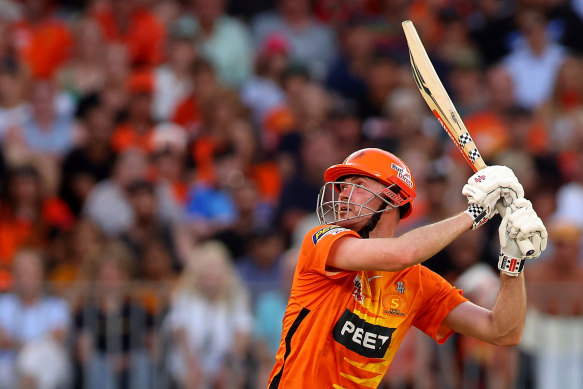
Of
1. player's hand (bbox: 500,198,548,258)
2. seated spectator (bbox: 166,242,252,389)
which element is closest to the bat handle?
player's hand (bbox: 500,198,548,258)

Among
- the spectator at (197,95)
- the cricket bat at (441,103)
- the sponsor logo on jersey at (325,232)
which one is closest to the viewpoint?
the sponsor logo on jersey at (325,232)

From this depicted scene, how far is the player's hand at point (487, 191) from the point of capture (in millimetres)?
6145

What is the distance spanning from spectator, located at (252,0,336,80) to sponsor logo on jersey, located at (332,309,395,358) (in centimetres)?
920

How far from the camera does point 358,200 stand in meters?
6.62

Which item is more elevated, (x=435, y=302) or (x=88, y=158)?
(x=88, y=158)

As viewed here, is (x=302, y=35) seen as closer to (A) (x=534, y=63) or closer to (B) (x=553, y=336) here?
(A) (x=534, y=63)

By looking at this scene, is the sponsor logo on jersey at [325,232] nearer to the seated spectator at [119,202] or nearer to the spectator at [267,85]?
the seated spectator at [119,202]

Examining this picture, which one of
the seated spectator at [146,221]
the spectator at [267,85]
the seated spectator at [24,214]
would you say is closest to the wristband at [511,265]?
the seated spectator at [146,221]

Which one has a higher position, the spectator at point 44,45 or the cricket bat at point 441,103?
the spectator at point 44,45

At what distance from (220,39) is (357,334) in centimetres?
918

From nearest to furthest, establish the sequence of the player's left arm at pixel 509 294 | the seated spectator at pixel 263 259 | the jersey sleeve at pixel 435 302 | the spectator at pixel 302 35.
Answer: the player's left arm at pixel 509 294 < the jersey sleeve at pixel 435 302 < the seated spectator at pixel 263 259 < the spectator at pixel 302 35

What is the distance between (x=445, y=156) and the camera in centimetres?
1326

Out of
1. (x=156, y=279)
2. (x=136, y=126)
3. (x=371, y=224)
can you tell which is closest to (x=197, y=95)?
(x=136, y=126)

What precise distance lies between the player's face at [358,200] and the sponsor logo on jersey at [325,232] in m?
0.22
